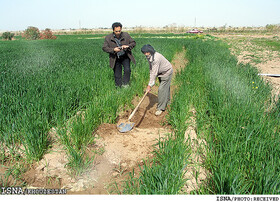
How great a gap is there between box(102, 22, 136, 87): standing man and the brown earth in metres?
1.88

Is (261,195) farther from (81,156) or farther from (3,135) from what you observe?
(3,135)

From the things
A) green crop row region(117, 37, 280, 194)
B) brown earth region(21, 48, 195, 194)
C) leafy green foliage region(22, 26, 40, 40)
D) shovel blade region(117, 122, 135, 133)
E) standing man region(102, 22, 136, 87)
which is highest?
leafy green foliage region(22, 26, 40, 40)

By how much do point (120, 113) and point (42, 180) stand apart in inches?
79.6

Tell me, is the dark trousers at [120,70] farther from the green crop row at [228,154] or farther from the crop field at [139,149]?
the green crop row at [228,154]

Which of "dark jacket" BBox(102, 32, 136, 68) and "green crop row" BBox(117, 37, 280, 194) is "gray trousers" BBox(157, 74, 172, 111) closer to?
"green crop row" BBox(117, 37, 280, 194)

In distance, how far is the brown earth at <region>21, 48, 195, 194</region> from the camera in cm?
215

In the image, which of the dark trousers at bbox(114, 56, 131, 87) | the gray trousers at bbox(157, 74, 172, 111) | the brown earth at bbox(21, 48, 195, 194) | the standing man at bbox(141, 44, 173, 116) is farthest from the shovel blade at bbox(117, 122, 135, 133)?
the dark trousers at bbox(114, 56, 131, 87)

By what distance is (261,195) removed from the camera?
1512 mm

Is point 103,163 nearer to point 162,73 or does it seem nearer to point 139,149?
point 139,149

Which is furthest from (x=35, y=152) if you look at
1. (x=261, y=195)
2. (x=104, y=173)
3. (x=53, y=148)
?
(x=261, y=195)

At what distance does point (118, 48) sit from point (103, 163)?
8.94ft

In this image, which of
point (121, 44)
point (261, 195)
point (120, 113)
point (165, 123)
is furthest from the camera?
point (121, 44)

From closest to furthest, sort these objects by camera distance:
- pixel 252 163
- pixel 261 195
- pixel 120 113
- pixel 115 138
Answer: pixel 261 195, pixel 252 163, pixel 115 138, pixel 120 113

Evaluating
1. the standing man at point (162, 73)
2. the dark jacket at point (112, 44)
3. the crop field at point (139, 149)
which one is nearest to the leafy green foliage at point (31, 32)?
the dark jacket at point (112, 44)
